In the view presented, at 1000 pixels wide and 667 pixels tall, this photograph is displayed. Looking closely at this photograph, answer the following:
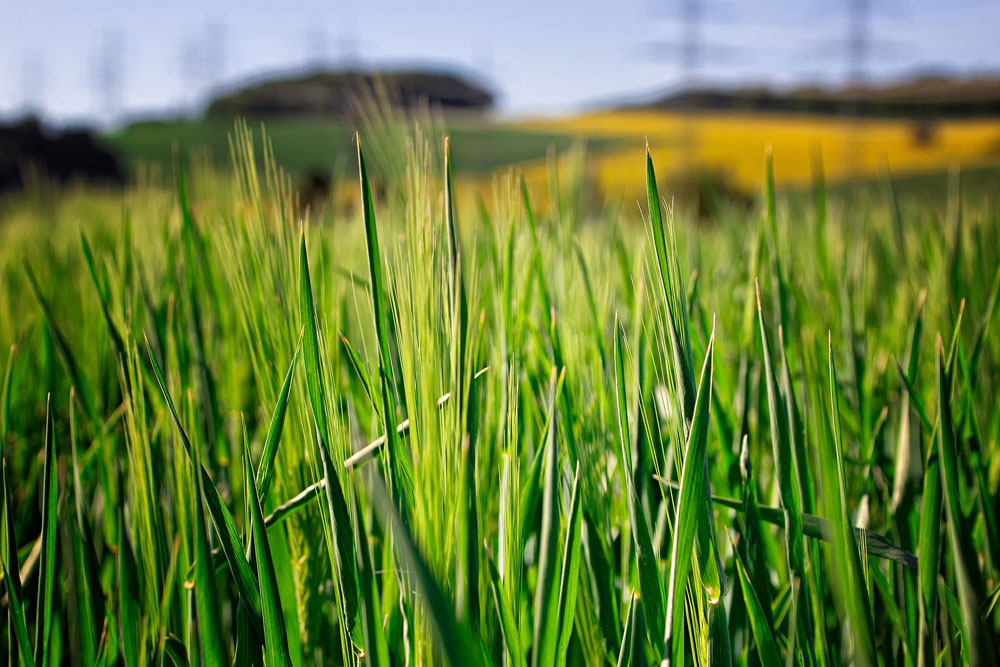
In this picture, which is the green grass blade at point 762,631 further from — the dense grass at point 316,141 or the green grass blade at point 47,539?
the dense grass at point 316,141

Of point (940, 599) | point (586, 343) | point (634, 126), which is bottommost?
point (940, 599)

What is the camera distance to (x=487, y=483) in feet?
1.10

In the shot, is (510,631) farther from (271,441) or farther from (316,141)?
(316,141)

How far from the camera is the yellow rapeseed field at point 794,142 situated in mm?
13734

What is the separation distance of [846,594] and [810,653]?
10cm

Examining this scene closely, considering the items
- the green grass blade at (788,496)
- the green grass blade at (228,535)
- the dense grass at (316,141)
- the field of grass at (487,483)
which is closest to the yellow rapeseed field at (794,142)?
the dense grass at (316,141)

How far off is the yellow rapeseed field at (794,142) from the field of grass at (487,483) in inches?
489

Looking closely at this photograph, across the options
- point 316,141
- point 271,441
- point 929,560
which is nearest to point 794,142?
point 316,141

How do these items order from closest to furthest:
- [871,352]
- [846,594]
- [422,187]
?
[846,594] < [422,187] < [871,352]

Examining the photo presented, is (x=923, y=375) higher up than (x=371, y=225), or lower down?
lower down

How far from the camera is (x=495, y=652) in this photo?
274 mm

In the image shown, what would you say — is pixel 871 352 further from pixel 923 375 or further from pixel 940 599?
pixel 940 599

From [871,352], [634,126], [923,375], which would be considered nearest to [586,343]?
[871,352]

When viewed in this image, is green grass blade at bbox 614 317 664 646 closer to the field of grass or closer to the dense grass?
the field of grass
